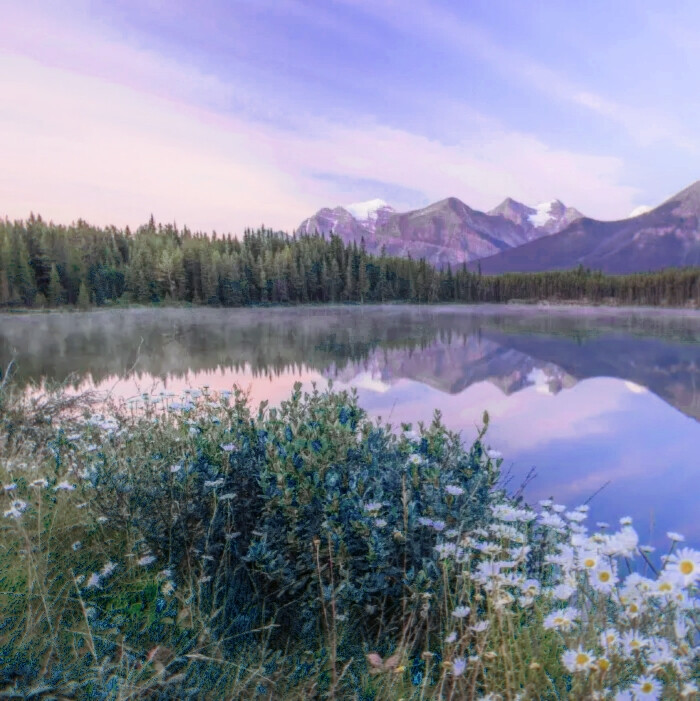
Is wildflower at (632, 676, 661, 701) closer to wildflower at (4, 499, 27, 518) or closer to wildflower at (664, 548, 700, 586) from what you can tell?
wildflower at (664, 548, 700, 586)

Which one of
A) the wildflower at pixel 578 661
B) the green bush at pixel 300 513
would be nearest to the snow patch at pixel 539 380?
the green bush at pixel 300 513

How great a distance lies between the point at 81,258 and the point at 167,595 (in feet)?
352

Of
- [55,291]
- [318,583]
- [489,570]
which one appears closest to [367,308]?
[55,291]

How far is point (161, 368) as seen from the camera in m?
21.9

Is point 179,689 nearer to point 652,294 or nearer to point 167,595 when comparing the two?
point 167,595

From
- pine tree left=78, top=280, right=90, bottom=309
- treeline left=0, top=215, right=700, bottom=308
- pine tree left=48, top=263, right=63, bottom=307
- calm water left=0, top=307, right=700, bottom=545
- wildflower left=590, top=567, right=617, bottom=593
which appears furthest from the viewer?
treeline left=0, top=215, right=700, bottom=308

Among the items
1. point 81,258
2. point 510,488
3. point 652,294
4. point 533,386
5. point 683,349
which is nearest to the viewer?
point 510,488

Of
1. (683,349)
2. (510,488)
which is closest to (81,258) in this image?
(683,349)

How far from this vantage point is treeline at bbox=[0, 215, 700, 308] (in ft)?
295

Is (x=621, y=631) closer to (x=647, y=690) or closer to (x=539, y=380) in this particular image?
(x=647, y=690)

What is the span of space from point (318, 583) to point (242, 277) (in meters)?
105

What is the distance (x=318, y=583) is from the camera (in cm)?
391

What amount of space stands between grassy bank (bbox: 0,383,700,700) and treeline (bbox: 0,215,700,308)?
88781 millimetres

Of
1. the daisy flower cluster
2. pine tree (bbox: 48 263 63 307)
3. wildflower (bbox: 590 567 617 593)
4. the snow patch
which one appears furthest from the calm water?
pine tree (bbox: 48 263 63 307)
